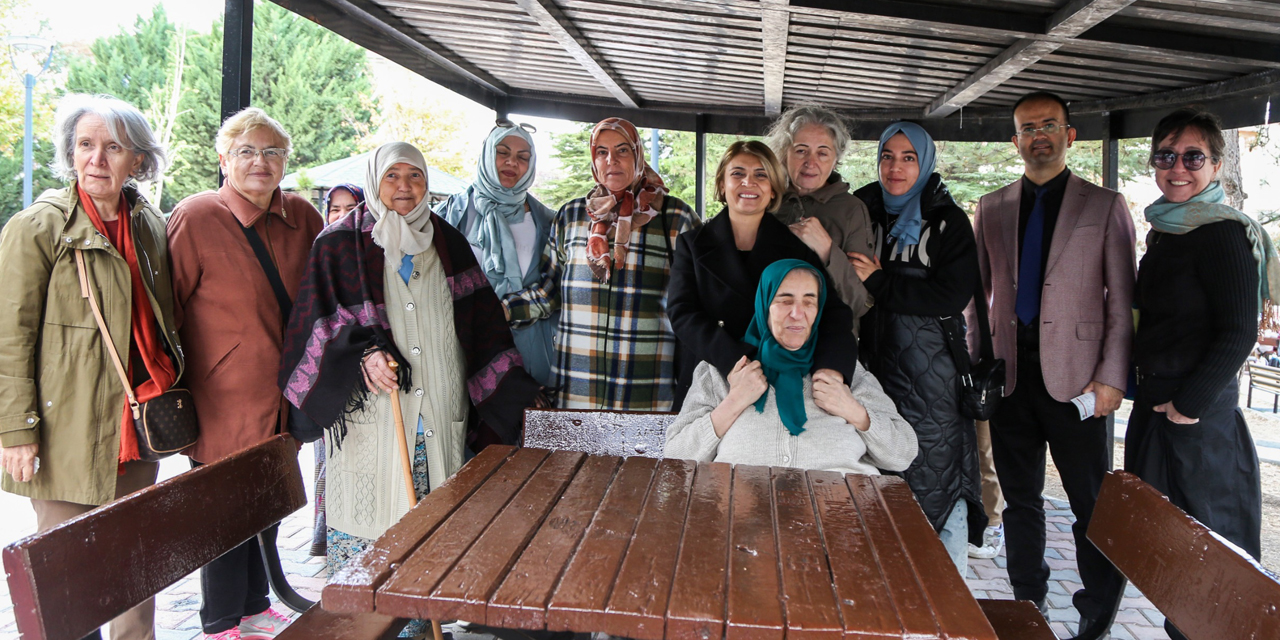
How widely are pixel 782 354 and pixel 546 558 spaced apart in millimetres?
1239

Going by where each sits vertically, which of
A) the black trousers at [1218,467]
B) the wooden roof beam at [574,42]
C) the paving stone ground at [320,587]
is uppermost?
the wooden roof beam at [574,42]

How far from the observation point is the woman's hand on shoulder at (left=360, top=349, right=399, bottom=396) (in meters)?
2.81

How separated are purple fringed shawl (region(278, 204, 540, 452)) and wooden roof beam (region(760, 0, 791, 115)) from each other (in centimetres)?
177

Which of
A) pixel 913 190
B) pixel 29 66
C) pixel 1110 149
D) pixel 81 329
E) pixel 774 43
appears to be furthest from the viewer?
pixel 29 66

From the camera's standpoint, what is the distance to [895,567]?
1772 mm

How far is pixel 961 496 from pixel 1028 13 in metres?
2.12

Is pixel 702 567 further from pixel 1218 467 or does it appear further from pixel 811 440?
pixel 1218 467

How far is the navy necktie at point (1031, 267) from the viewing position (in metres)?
3.40

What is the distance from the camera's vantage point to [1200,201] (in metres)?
3.03

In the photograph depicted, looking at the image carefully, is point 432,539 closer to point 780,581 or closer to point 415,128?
point 780,581

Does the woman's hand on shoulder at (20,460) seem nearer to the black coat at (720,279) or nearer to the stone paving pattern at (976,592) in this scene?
the stone paving pattern at (976,592)

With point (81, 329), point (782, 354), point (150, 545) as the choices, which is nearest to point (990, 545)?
point (782, 354)

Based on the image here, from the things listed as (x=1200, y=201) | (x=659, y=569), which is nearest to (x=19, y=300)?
(x=659, y=569)

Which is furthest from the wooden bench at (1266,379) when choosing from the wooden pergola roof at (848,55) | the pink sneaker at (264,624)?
the pink sneaker at (264,624)
